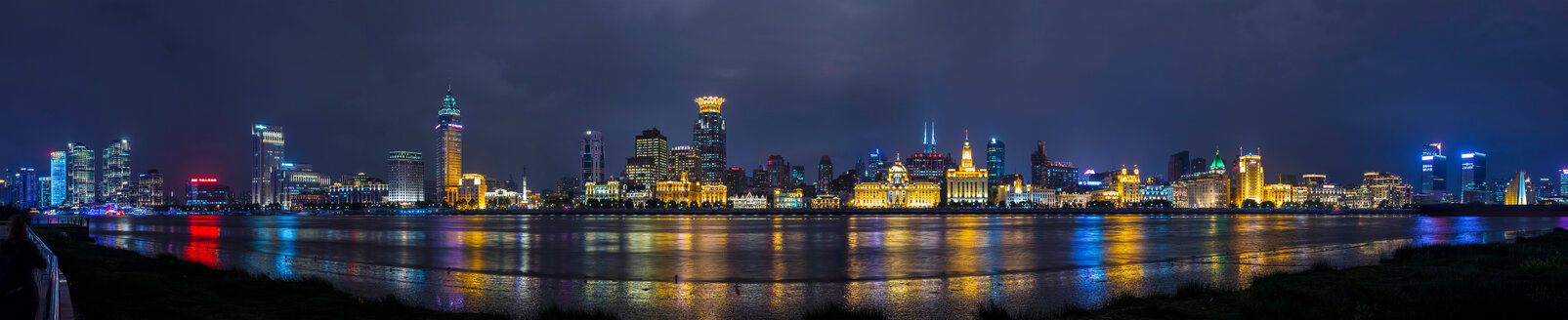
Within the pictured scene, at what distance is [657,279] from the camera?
22656 mm

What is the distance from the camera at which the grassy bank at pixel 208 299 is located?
504 inches

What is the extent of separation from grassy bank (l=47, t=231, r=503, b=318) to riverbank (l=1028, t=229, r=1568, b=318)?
10.9 meters

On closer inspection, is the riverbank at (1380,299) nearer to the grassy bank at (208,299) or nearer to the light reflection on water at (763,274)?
the light reflection on water at (763,274)

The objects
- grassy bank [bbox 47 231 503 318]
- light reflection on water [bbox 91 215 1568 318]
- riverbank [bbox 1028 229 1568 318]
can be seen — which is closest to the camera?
riverbank [bbox 1028 229 1568 318]

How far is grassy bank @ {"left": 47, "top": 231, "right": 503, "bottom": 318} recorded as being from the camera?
42.0 feet

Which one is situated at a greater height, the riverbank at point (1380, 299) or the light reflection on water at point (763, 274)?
the riverbank at point (1380, 299)

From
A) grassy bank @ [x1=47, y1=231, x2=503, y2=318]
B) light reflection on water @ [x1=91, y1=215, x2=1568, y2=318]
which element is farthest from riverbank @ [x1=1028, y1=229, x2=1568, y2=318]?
grassy bank @ [x1=47, y1=231, x2=503, y2=318]

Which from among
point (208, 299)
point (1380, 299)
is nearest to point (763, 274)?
point (208, 299)

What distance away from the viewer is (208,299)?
14938mm

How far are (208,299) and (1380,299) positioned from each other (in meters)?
20.1

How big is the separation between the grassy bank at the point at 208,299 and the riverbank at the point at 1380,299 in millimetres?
10908

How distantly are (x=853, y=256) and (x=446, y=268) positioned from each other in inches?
603

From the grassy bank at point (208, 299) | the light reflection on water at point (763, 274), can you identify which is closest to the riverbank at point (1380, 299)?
the light reflection on water at point (763, 274)

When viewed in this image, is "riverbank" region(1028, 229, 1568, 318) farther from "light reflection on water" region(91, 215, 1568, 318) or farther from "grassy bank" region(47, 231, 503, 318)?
"grassy bank" region(47, 231, 503, 318)
